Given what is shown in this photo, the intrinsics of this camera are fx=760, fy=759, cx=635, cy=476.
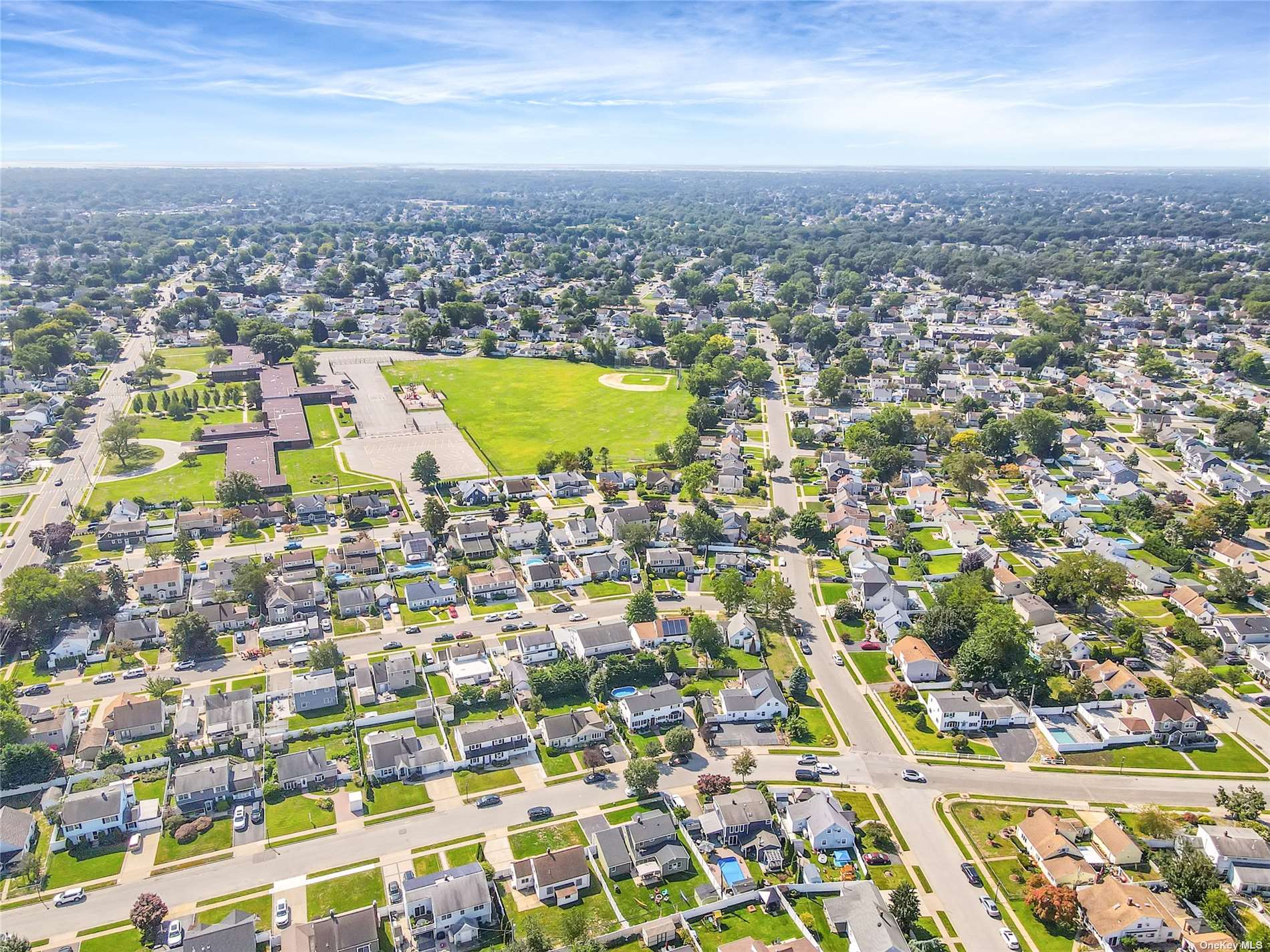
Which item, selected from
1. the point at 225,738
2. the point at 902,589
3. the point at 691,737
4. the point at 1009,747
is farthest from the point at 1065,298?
the point at 225,738

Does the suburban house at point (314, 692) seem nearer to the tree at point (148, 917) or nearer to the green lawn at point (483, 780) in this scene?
the green lawn at point (483, 780)

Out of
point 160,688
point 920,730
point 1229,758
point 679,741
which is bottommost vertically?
point 1229,758

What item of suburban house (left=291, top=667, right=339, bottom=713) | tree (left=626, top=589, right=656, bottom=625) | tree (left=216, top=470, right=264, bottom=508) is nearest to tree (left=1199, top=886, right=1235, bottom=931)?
tree (left=626, top=589, right=656, bottom=625)

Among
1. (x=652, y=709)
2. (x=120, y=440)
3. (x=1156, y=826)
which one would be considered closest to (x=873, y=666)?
(x=652, y=709)

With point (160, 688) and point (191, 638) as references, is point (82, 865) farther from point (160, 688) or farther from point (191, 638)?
point (191, 638)

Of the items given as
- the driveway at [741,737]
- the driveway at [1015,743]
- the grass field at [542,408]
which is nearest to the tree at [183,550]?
the grass field at [542,408]

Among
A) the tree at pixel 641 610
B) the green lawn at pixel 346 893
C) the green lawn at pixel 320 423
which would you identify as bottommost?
the green lawn at pixel 346 893
